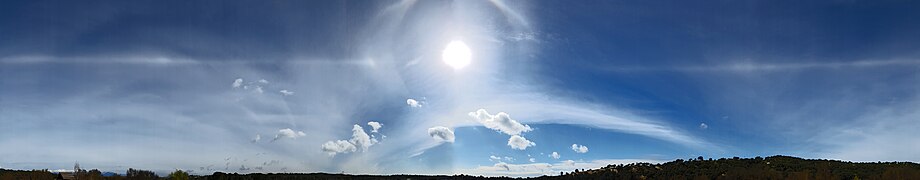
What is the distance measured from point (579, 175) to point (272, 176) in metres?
20.7

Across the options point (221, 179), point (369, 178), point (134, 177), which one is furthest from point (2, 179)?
point (369, 178)

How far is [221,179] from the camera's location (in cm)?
3309

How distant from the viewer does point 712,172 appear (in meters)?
35.4

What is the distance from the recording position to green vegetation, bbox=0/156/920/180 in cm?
3188

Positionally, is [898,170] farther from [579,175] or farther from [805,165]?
[579,175]

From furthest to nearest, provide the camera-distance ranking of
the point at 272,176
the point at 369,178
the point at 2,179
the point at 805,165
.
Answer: the point at 369,178, the point at 272,176, the point at 805,165, the point at 2,179

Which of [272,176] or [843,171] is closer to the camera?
[843,171]

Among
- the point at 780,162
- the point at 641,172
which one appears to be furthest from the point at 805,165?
the point at 641,172

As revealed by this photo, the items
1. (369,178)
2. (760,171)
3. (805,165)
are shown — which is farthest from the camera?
(369,178)

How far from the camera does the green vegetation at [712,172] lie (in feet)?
105

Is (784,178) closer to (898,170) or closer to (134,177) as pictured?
(898,170)

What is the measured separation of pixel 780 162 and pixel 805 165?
164cm

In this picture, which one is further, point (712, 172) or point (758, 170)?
point (712, 172)

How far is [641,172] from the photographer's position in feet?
127
